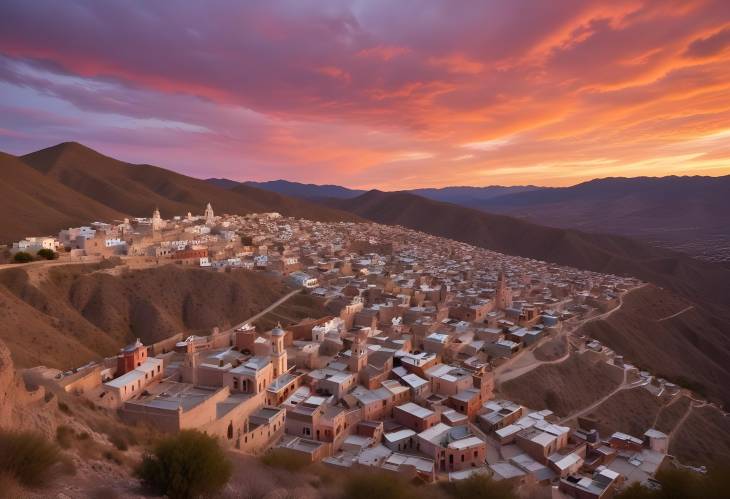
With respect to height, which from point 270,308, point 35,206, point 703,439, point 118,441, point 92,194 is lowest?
point 703,439

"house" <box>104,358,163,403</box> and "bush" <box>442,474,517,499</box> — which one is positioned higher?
"house" <box>104,358,163,403</box>

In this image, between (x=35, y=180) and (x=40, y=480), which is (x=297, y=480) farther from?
(x=35, y=180)

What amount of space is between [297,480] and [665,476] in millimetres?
10251

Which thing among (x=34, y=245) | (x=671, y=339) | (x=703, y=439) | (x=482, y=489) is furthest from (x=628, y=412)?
(x=34, y=245)

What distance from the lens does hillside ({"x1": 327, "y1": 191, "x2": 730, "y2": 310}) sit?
78.8 m

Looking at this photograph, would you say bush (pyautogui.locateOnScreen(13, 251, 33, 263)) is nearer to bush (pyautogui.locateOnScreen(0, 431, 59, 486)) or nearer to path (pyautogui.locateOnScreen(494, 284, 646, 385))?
bush (pyautogui.locateOnScreen(0, 431, 59, 486))

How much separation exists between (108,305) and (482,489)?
2667 cm

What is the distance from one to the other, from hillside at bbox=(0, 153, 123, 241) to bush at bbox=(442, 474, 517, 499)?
45.8 meters

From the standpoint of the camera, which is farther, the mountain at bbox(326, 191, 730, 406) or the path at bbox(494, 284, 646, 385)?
the mountain at bbox(326, 191, 730, 406)

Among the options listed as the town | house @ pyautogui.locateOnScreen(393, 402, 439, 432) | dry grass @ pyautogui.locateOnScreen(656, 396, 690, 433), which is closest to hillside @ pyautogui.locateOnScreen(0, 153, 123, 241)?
the town

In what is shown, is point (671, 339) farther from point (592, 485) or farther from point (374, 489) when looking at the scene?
point (374, 489)

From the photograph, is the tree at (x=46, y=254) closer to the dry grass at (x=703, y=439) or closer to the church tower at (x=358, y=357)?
the church tower at (x=358, y=357)

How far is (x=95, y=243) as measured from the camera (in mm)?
38375

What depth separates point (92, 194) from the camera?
3354 inches
